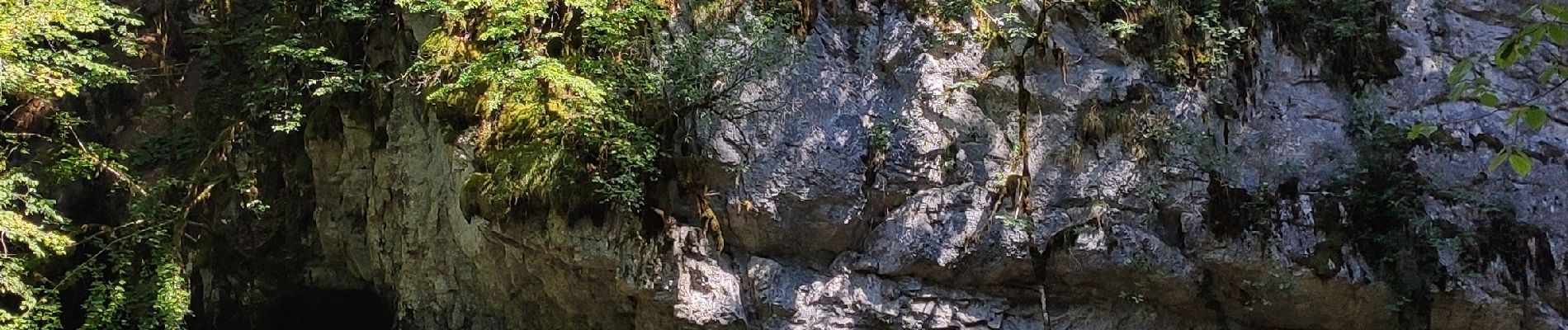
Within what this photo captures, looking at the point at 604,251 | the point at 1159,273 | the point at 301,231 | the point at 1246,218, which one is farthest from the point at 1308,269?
the point at 301,231

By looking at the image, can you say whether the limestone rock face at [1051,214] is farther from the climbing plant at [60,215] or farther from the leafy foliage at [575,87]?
the climbing plant at [60,215]

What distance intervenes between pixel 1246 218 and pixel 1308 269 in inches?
15.3

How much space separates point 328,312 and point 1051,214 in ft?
16.6

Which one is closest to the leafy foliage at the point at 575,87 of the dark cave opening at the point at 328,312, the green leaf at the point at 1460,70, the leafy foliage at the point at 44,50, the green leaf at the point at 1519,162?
the leafy foliage at the point at 44,50

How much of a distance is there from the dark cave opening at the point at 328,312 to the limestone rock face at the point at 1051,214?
202cm

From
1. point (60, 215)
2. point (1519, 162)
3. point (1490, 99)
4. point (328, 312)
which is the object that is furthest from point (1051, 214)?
point (60, 215)

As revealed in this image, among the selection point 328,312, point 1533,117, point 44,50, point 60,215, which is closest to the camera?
point 1533,117

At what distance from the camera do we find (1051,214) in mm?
5539

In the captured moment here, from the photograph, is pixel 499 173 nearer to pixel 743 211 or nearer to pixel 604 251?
pixel 604 251

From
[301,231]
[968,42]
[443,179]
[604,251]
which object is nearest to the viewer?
[604,251]

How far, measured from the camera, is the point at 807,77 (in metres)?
5.67

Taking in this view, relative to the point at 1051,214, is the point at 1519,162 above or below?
above

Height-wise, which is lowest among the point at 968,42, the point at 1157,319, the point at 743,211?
the point at 1157,319

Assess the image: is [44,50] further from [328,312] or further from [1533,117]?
[1533,117]
